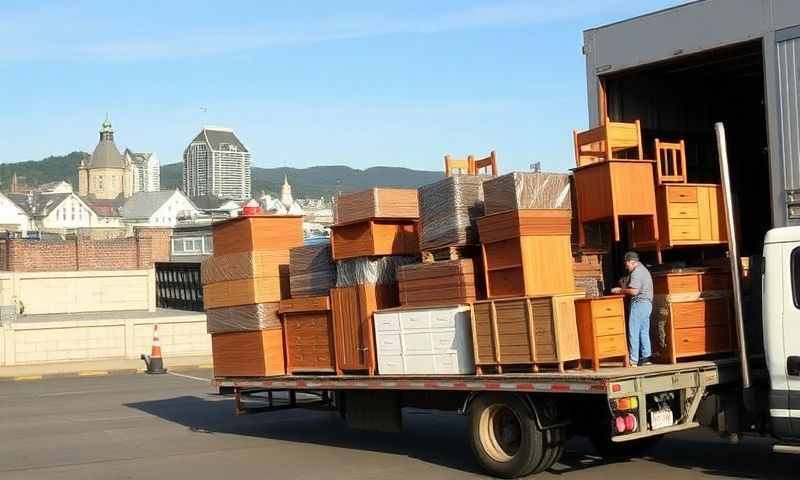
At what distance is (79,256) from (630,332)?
123 ft

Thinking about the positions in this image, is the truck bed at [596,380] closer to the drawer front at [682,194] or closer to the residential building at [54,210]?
the drawer front at [682,194]

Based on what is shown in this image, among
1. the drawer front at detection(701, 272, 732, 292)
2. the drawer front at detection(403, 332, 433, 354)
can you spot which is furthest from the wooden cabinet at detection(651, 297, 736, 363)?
the drawer front at detection(403, 332, 433, 354)

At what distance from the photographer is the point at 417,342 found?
33.1 ft

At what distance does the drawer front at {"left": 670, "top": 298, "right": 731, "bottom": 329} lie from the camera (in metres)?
9.17

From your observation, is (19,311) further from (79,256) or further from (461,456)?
(461,456)

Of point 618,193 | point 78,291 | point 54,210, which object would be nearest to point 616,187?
point 618,193

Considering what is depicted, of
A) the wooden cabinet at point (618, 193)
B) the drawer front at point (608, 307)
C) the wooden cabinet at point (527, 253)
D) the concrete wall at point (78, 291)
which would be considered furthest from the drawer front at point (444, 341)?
the concrete wall at point (78, 291)

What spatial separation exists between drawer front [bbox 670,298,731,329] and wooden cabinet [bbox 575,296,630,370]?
1.77 ft

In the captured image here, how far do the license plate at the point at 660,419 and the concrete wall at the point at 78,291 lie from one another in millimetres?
28225

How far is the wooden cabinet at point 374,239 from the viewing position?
35.3 feet

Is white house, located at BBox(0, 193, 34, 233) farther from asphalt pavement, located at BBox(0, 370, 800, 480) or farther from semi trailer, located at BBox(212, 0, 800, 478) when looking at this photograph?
semi trailer, located at BBox(212, 0, 800, 478)

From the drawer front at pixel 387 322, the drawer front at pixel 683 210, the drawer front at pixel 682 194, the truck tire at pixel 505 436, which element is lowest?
the truck tire at pixel 505 436

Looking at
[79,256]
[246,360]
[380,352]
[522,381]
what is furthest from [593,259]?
[79,256]

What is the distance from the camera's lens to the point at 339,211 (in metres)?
11.2
